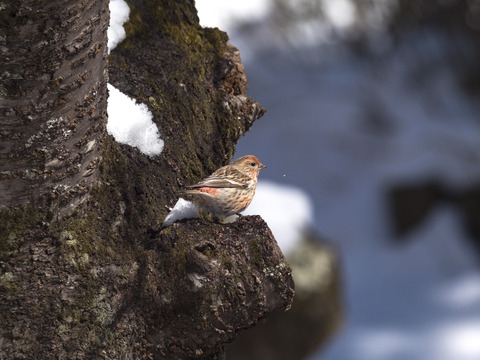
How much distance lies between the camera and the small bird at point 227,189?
2197 mm

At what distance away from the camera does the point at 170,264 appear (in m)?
1.87

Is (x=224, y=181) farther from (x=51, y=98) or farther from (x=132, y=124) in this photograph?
(x=51, y=98)

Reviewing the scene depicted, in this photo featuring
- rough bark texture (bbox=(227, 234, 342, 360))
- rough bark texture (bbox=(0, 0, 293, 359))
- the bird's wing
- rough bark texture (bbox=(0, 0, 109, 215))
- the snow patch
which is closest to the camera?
rough bark texture (bbox=(0, 0, 109, 215))

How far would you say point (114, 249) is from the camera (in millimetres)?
1840

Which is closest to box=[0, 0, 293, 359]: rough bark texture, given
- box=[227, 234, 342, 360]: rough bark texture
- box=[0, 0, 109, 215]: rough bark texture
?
box=[0, 0, 109, 215]: rough bark texture

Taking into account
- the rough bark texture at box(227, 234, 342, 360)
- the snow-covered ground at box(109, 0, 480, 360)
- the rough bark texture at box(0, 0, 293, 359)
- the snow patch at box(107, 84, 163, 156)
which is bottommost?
the rough bark texture at box(0, 0, 293, 359)

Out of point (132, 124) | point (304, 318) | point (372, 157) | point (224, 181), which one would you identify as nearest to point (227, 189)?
point (224, 181)

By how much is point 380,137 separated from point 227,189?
27.9 feet

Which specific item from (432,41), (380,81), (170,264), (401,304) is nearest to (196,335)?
(170,264)

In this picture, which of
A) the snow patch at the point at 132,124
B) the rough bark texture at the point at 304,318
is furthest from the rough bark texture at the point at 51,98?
the rough bark texture at the point at 304,318

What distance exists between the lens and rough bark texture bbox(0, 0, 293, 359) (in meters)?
1.61

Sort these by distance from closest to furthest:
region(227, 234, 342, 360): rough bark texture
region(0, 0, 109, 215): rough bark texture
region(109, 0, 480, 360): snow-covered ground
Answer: region(0, 0, 109, 215): rough bark texture → region(227, 234, 342, 360): rough bark texture → region(109, 0, 480, 360): snow-covered ground

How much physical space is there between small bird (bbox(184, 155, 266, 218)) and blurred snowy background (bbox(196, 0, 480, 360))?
4984 mm

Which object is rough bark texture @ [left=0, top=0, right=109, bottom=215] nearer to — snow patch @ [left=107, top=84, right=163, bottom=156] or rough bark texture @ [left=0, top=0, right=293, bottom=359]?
rough bark texture @ [left=0, top=0, right=293, bottom=359]
